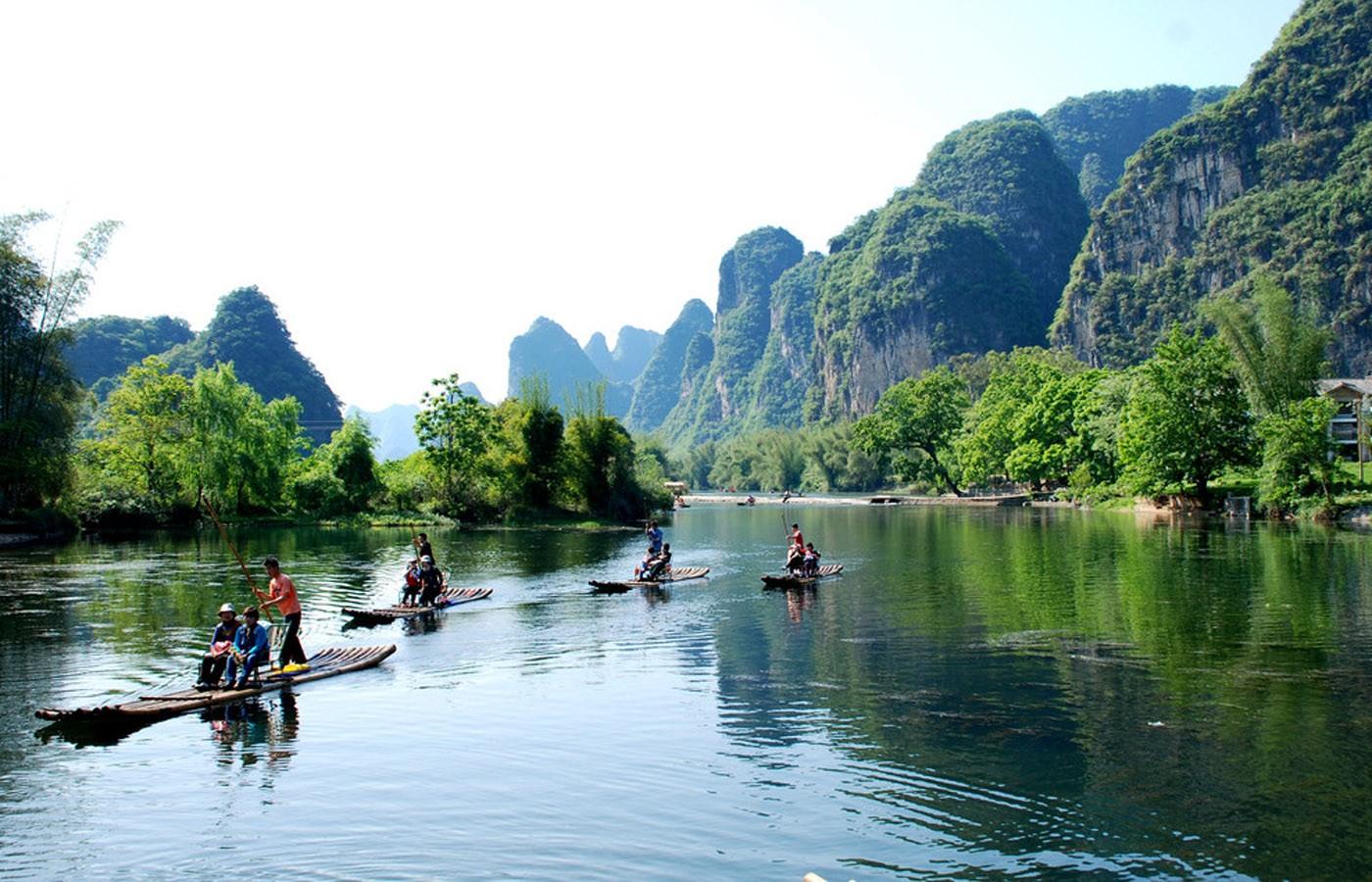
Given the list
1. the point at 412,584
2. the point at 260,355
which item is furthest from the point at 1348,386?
the point at 260,355

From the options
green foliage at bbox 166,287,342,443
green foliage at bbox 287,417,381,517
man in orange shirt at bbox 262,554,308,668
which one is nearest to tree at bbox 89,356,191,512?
green foliage at bbox 287,417,381,517

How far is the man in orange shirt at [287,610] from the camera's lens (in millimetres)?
21266

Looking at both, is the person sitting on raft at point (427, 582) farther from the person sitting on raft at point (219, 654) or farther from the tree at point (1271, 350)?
the tree at point (1271, 350)

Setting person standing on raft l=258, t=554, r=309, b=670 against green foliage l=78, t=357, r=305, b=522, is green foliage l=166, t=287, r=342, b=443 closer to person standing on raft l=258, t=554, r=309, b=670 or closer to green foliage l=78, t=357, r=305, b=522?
green foliage l=78, t=357, r=305, b=522

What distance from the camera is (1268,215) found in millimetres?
182000

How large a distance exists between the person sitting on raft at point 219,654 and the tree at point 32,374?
164 feet

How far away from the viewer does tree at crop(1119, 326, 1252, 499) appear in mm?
73812

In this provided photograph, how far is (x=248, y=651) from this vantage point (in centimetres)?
1995

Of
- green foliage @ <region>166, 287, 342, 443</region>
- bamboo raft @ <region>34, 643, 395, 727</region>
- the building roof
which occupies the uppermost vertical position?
green foliage @ <region>166, 287, 342, 443</region>

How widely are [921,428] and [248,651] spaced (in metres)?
120

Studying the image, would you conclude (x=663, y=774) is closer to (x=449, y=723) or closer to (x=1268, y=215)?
(x=449, y=723)

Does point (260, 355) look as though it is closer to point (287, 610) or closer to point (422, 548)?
point (422, 548)

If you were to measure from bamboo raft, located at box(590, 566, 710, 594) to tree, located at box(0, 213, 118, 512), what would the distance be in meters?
41.5

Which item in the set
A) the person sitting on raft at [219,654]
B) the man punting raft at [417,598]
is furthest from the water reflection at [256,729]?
the man punting raft at [417,598]
